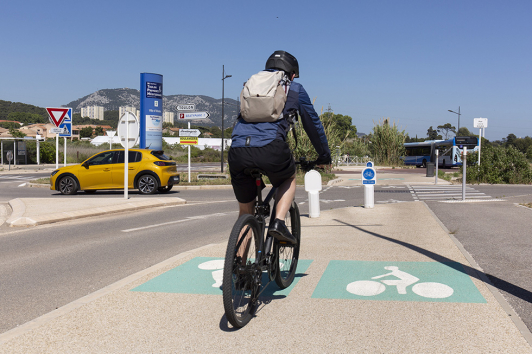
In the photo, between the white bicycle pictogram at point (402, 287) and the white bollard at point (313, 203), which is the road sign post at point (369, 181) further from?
the white bicycle pictogram at point (402, 287)

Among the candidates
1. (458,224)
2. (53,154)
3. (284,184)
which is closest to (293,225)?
(284,184)

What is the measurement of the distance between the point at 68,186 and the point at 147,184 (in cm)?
276

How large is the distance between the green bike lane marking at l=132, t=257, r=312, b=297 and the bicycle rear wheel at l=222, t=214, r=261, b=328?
816 millimetres

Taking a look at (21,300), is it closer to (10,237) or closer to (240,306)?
(240,306)

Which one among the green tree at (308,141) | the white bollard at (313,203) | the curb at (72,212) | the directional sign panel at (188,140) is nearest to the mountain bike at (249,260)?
the white bollard at (313,203)

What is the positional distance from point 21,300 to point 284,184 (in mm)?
2718

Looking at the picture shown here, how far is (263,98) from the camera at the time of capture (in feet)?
11.4

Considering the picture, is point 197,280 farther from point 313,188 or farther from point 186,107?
point 186,107

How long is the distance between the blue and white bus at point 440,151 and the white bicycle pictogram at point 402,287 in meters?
39.0

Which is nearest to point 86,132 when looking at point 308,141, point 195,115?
point 308,141

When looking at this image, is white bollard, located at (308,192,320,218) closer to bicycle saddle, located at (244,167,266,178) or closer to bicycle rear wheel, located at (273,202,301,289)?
bicycle rear wheel, located at (273,202,301,289)

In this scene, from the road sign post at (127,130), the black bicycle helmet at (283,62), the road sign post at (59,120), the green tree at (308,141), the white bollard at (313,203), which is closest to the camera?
the black bicycle helmet at (283,62)

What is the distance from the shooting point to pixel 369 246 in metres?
6.83

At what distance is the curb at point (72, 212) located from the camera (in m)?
9.60
